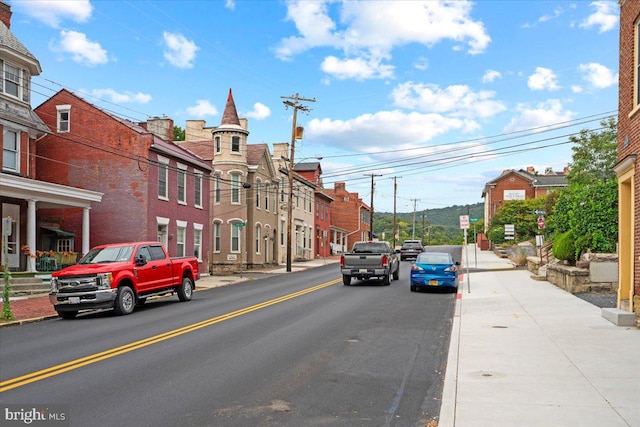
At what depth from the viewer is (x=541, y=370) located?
27.2ft

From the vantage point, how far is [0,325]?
13836 millimetres

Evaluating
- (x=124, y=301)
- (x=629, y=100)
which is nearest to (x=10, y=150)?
(x=124, y=301)

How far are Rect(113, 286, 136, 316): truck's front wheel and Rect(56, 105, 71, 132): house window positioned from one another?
16474mm

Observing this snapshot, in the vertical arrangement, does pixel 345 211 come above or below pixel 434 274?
above

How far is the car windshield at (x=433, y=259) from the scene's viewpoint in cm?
2183

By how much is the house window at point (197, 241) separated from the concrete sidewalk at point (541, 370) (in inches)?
840

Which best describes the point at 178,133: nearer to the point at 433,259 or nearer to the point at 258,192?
the point at 258,192

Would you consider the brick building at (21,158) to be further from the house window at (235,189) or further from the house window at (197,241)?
the house window at (235,189)

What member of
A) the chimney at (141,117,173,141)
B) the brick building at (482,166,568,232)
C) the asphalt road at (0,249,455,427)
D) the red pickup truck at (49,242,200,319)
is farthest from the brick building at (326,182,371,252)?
→ the asphalt road at (0,249,455,427)

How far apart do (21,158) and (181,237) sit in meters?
9.59

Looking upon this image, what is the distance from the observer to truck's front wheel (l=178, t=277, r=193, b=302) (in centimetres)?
1897

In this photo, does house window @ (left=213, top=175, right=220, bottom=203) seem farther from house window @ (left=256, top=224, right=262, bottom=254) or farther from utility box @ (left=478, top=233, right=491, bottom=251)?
utility box @ (left=478, top=233, right=491, bottom=251)

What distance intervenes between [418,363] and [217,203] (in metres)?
32.2

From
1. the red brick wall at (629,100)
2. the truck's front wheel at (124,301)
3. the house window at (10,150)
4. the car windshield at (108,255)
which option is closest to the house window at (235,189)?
the house window at (10,150)
